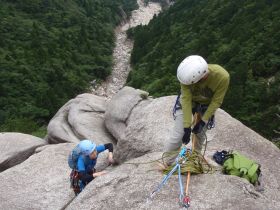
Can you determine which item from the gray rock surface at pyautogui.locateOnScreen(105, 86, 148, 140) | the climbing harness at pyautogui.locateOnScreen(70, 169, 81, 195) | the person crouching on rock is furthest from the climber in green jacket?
the gray rock surface at pyautogui.locateOnScreen(105, 86, 148, 140)

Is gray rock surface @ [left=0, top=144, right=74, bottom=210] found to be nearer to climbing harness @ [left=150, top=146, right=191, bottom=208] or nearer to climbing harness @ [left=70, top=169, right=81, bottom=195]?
climbing harness @ [left=70, top=169, right=81, bottom=195]

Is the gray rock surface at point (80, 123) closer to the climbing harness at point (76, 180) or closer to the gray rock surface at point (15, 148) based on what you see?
the gray rock surface at point (15, 148)

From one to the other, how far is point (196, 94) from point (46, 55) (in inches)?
1464

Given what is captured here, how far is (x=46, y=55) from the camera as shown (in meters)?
42.6

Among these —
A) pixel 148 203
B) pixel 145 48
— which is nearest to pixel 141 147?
pixel 148 203

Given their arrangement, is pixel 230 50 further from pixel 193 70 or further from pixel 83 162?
pixel 193 70

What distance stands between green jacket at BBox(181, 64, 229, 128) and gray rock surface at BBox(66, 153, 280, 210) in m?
1.05

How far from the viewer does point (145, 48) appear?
170 feet

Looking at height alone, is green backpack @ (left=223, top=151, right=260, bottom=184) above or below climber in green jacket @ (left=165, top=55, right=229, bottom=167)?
below

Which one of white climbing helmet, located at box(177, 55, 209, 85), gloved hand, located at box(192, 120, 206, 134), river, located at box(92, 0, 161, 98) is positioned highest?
white climbing helmet, located at box(177, 55, 209, 85)

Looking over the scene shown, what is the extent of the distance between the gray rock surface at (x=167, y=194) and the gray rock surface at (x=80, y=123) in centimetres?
996

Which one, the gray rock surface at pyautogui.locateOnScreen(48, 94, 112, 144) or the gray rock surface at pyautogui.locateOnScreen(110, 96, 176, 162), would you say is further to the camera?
the gray rock surface at pyautogui.locateOnScreen(48, 94, 112, 144)

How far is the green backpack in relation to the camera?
7.20 m

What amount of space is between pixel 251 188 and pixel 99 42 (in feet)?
160
